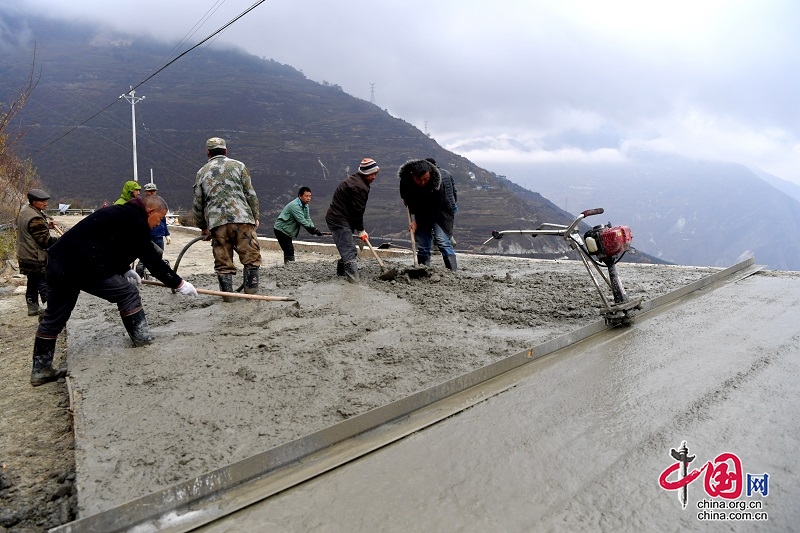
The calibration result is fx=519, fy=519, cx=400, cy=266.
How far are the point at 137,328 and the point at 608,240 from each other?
12.0 ft

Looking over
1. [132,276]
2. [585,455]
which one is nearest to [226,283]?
[132,276]

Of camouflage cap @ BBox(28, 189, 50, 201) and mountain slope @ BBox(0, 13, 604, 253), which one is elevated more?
mountain slope @ BBox(0, 13, 604, 253)

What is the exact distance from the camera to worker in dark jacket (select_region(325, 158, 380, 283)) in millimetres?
6123

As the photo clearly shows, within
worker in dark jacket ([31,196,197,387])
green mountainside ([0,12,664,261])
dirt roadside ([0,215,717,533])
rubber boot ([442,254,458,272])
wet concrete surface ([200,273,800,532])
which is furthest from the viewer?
green mountainside ([0,12,664,261])

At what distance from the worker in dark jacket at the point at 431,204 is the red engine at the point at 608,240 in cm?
268

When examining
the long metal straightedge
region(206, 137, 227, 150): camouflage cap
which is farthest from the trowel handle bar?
region(206, 137, 227, 150): camouflage cap

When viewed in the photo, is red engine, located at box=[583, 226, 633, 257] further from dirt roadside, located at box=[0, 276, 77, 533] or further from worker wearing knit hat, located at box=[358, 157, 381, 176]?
dirt roadside, located at box=[0, 276, 77, 533]

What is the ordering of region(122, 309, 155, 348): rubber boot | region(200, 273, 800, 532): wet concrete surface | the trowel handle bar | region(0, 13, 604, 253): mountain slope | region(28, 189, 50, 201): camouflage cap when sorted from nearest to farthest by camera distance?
region(200, 273, 800, 532): wet concrete surface
the trowel handle bar
region(122, 309, 155, 348): rubber boot
region(28, 189, 50, 201): camouflage cap
region(0, 13, 604, 253): mountain slope

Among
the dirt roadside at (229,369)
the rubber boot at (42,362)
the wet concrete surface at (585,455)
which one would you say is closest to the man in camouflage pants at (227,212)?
the dirt roadside at (229,369)

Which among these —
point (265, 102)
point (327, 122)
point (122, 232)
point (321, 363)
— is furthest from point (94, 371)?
point (265, 102)

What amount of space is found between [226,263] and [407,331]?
7.13 feet

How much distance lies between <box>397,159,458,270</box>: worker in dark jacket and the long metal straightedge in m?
3.48

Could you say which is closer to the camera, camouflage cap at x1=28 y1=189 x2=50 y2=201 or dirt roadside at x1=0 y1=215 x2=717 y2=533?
dirt roadside at x1=0 y1=215 x2=717 y2=533

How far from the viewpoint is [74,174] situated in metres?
59.8
